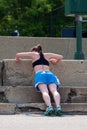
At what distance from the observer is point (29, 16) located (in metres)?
33.9

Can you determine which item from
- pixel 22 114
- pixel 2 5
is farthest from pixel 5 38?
pixel 2 5

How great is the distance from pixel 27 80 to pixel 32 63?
46 cm

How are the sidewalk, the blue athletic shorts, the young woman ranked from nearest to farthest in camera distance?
the sidewalk < the young woman < the blue athletic shorts

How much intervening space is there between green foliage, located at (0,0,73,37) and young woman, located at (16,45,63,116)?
2241 centimetres

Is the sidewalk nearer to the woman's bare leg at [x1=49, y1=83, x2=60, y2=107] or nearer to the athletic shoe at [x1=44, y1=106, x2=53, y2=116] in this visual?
the athletic shoe at [x1=44, y1=106, x2=53, y2=116]

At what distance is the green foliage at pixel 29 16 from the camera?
110 ft

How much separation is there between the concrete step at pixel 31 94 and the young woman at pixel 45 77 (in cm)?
30

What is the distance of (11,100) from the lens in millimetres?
10320

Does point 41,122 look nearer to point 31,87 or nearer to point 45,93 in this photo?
point 45,93

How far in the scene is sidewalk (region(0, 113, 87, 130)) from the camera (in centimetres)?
820

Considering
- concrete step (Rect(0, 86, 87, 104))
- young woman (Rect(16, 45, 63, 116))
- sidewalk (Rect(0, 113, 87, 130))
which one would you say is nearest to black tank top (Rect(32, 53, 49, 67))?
young woman (Rect(16, 45, 63, 116))

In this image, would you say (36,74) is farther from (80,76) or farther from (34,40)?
(34,40)

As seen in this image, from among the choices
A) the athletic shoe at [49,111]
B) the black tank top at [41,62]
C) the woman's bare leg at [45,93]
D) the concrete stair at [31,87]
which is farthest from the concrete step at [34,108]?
the black tank top at [41,62]

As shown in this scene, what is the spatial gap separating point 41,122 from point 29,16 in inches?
1008
